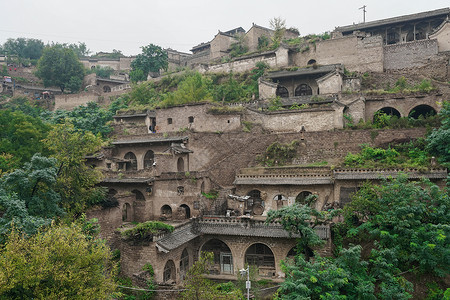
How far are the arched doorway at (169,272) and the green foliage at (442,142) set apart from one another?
17.7 metres

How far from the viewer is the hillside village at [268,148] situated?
72.6ft

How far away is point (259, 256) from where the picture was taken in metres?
22.7

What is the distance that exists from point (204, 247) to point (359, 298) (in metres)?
11.0

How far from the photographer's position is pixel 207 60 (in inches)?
2158

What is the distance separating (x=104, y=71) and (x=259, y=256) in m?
55.3

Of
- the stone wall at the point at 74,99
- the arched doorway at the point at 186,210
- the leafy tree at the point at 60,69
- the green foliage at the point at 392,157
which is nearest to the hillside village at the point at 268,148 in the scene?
the arched doorway at the point at 186,210

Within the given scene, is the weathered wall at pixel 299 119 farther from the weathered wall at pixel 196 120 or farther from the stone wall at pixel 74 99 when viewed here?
the stone wall at pixel 74 99

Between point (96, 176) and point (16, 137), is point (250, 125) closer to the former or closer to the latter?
point (96, 176)

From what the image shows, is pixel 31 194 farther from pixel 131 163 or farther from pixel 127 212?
pixel 131 163

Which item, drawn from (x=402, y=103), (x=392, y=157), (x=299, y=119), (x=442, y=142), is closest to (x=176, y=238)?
(x=392, y=157)

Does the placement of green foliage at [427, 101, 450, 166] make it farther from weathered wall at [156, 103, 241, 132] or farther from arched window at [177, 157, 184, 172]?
arched window at [177, 157, 184, 172]

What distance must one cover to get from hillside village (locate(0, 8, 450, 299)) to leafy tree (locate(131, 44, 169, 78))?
41.5 feet

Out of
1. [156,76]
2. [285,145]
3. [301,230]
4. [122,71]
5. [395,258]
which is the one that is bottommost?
[395,258]

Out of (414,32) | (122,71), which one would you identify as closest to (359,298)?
(414,32)
